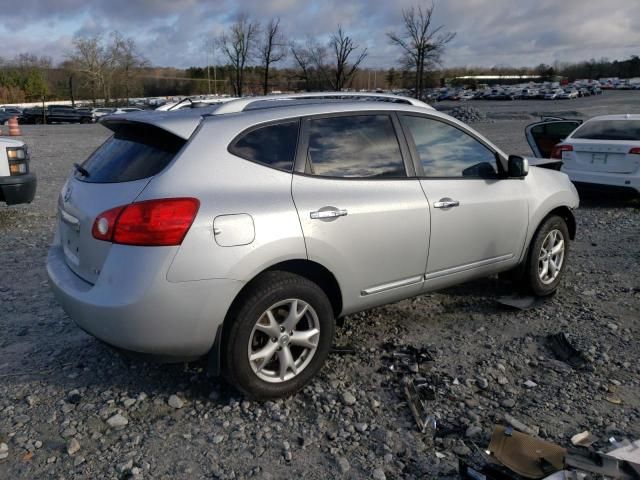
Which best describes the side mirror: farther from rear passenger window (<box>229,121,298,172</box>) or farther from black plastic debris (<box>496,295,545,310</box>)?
rear passenger window (<box>229,121,298,172</box>)

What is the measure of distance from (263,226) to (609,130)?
26.2 feet

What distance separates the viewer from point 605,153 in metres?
8.72

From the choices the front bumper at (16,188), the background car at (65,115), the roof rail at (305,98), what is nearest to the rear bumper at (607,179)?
the roof rail at (305,98)

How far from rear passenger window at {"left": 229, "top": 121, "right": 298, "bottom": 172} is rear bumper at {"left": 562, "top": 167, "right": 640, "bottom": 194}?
6917 millimetres

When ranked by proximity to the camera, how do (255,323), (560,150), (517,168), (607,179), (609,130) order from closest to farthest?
1. (255,323)
2. (517,168)
3. (607,179)
4. (609,130)
5. (560,150)

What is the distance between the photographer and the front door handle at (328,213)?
3.27 metres

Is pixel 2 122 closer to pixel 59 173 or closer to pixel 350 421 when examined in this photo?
pixel 59 173

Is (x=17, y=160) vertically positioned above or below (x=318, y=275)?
above

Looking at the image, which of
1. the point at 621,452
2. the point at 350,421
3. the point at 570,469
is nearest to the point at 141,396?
the point at 350,421

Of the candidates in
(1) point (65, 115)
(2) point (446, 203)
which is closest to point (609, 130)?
(2) point (446, 203)

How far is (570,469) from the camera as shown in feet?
8.41

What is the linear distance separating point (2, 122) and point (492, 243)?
46757mm

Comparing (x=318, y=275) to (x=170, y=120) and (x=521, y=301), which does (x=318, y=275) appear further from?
(x=521, y=301)

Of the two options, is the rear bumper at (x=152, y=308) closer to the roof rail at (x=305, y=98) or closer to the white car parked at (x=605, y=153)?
the roof rail at (x=305, y=98)
